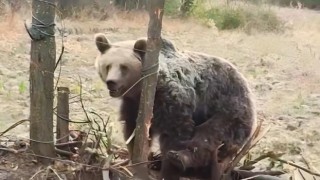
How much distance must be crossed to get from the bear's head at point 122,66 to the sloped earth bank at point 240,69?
1.93 ft

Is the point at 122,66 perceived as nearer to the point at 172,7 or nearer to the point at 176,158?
the point at 176,158

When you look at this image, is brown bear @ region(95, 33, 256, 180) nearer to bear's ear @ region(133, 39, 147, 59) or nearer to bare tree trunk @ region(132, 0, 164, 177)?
bear's ear @ region(133, 39, 147, 59)

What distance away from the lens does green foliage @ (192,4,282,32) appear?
422 inches

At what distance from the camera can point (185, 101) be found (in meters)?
3.47

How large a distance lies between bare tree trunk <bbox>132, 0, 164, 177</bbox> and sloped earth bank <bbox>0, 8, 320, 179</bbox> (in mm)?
685

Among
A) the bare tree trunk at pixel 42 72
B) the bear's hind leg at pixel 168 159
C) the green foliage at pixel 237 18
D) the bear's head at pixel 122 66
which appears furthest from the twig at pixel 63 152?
the green foliage at pixel 237 18

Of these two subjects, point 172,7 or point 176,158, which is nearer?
point 176,158

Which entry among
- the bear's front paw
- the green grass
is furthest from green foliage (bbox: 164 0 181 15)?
the bear's front paw

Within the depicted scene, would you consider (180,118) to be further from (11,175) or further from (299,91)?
(299,91)

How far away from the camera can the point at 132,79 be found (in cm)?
347

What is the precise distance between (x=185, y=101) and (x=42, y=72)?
850mm

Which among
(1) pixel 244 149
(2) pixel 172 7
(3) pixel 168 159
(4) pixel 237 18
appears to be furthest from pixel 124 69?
(4) pixel 237 18

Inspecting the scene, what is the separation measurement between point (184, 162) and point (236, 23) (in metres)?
7.88

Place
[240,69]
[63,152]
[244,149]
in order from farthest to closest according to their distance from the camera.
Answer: [240,69]
[244,149]
[63,152]
